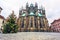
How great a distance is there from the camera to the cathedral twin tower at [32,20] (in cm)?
11020

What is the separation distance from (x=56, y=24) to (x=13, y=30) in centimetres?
7996

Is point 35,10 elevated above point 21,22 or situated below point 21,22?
A: above

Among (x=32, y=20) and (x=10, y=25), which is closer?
(x=10, y=25)

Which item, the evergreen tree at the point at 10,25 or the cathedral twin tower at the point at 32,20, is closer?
the evergreen tree at the point at 10,25

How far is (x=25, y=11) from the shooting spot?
122m

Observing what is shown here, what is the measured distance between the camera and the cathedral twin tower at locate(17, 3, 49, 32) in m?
110

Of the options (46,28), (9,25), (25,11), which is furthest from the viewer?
(25,11)

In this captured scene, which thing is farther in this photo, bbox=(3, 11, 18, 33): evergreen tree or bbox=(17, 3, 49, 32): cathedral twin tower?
bbox=(17, 3, 49, 32): cathedral twin tower

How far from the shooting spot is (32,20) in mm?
113875

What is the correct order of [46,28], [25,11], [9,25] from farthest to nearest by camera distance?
1. [25,11]
2. [46,28]
3. [9,25]

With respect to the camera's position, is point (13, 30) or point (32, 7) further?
point (32, 7)

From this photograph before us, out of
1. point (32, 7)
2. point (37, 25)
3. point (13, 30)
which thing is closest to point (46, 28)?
point (37, 25)

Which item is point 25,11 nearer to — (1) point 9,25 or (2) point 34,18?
(2) point 34,18

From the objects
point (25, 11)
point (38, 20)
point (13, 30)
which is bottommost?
point (13, 30)
